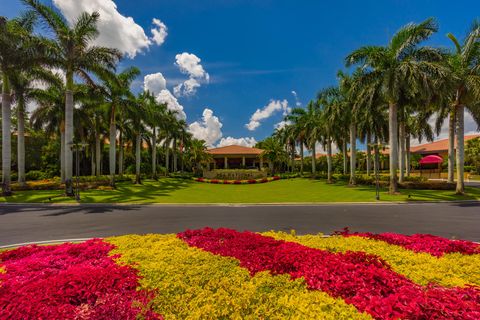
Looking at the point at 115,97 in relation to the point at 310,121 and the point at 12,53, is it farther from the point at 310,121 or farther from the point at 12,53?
the point at 310,121

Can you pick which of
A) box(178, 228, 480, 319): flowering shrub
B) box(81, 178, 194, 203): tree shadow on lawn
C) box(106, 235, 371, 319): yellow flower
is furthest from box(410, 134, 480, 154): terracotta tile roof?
box(106, 235, 371, 319): yellow flower

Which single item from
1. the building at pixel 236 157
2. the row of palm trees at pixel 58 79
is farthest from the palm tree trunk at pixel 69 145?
the building at pixel 236 157

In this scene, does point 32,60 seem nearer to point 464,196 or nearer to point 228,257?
point 228,257

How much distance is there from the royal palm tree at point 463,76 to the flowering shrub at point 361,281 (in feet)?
70.9

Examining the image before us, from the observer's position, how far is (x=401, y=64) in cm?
1923

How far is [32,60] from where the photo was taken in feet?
64.7

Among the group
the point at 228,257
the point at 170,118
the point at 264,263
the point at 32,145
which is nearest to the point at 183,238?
the point at 228,257

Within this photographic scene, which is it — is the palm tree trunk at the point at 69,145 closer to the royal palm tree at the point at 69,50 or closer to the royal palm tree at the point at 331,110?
the royal palm tree at the point at 69,50

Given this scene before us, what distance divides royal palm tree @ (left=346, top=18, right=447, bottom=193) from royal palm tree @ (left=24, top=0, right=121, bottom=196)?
22.3 metres

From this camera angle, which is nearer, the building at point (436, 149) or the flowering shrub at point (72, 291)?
the flowering shrub at point (72, 291)

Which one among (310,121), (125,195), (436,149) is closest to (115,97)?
(125,195)

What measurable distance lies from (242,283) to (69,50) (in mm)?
24576

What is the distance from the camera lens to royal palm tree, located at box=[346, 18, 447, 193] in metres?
18.4

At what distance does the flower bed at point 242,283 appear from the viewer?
2863 mm
